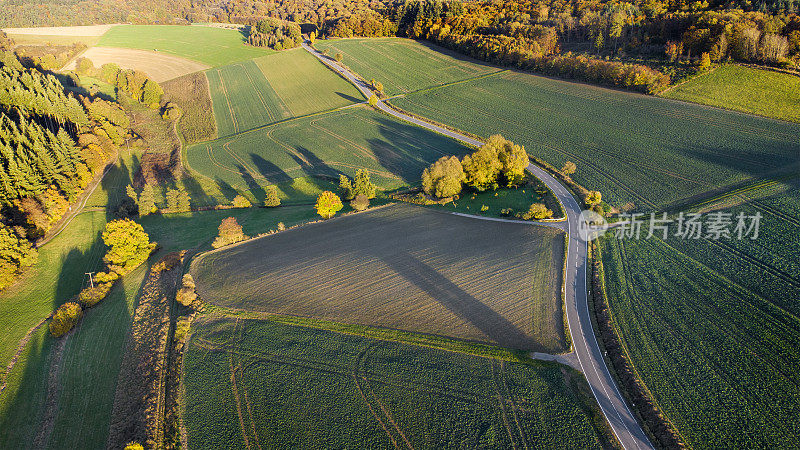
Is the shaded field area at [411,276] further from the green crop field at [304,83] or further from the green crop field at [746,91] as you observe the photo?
the green crop field at [304,83]

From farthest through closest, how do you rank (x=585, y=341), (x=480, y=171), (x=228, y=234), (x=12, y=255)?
(x=480, y=171)
(x=228, y=234)
(x=12, y=255)
(x=585, y=341)

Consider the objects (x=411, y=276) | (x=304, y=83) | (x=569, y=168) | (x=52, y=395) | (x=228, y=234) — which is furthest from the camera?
(x=304, y=83)

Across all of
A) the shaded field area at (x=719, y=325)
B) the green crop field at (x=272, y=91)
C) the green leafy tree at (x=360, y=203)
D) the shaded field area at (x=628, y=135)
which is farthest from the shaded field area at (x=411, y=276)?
the green crop field at (x=272, y=91)

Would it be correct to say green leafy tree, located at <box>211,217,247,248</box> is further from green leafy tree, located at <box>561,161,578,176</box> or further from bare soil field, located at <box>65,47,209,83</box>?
bare soil field, located at <box>65,47,209,83</box>

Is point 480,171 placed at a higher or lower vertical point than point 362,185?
higher

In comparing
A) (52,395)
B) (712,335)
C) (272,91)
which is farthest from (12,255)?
(712,335)

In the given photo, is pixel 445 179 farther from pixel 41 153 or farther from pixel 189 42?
pixel 189 42

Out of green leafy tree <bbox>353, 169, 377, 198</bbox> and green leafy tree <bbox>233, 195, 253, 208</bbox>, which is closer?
green leafy tree <bbox>353, 169, 377, 198</bbox>

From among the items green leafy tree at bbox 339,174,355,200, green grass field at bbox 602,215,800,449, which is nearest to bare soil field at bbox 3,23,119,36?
green leafy tree at bbox 339,174,355,200
